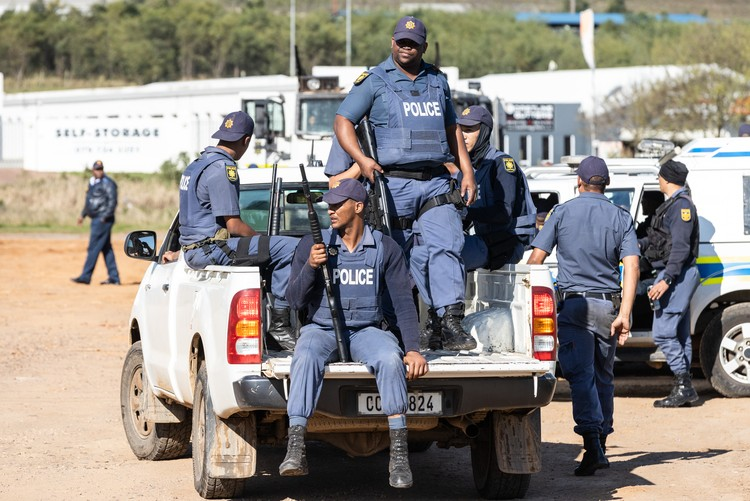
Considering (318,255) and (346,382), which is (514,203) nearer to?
(318,255)

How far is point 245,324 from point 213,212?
4.87ft

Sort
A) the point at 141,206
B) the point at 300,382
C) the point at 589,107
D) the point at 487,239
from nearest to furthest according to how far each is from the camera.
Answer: the point at 300,382, the point at 487,239, the point at 141,206, the point at 589,107

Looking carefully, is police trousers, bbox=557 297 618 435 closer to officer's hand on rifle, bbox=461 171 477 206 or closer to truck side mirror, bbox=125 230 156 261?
officer's hand on rifle, bbox=461 171 477 206

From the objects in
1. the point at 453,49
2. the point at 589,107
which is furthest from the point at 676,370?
the point at 453,49

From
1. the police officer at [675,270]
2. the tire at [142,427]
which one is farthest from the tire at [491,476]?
the police officer at [675,270]

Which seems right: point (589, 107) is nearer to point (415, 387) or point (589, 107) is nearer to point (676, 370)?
point (676, 370)

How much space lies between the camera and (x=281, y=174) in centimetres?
899

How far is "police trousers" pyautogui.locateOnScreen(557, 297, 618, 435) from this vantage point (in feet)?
28.9

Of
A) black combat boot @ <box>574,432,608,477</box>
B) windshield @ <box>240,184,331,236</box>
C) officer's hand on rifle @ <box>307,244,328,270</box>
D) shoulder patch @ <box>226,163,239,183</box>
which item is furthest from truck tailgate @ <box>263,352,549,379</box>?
windshield @ <box>240,184,331,236</box>

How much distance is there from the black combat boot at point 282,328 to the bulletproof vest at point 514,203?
5.83 feet

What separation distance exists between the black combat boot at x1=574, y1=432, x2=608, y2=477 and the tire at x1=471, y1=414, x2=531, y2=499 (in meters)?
0.95

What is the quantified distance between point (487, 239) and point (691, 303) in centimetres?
363

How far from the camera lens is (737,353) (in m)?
12.0

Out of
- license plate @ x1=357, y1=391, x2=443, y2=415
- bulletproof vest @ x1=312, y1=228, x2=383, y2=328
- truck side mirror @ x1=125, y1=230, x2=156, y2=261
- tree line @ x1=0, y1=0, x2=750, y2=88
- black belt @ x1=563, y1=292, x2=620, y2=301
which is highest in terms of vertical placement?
tree line @ x1=0, y1=0, x2=750, y2=88
